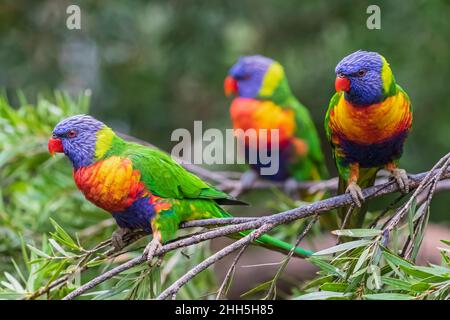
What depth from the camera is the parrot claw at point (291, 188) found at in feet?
11.7

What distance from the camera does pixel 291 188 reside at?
3557 mm

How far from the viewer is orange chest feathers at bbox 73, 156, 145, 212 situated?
5.90 feet

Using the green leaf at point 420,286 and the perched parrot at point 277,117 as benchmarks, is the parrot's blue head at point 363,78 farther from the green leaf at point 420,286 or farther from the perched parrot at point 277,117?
the perched parrot at point 277,117

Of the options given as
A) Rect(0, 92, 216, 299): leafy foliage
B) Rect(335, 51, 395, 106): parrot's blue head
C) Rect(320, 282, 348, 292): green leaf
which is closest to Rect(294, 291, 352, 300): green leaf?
Rect(320, 282, 348, 292): green leaf

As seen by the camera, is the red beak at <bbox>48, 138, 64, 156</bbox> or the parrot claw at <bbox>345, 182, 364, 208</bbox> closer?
the parrot claw at <bbox>345, 182, 364, 208</bbox>

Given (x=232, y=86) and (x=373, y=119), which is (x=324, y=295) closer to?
(x=373, y=119)

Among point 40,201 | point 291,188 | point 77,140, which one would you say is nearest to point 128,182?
point 77,140

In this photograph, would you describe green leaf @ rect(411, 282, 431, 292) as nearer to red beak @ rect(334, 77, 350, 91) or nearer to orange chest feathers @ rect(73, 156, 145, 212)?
red beak @ rect(334, 77, 350, 91)

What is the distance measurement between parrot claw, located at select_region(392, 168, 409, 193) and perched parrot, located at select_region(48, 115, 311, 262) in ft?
1.11

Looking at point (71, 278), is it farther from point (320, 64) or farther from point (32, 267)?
point (320, 64)

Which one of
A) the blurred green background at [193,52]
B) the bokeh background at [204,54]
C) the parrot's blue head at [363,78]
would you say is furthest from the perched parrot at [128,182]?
the blurred green background at [193,52]

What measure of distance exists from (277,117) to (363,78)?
1638 mm

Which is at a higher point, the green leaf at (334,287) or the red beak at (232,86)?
the red beak at (232,86)
